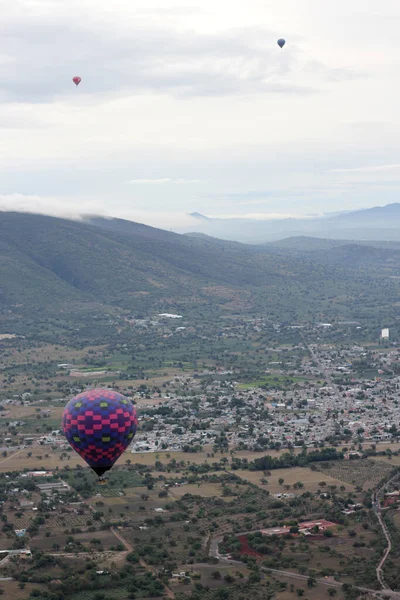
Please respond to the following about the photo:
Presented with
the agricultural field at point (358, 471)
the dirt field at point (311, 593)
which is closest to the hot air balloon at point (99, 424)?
the dirt field at point (311, 593)

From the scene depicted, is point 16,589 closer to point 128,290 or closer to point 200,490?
point 200,490

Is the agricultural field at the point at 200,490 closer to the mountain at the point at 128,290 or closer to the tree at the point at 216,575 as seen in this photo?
the tree at the point at 216,575

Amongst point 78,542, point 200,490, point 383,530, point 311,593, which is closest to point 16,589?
point 78,542

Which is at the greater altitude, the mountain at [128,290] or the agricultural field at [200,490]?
the mountain at [128,290]

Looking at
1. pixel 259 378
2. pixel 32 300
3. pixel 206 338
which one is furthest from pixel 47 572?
pixel 32 300

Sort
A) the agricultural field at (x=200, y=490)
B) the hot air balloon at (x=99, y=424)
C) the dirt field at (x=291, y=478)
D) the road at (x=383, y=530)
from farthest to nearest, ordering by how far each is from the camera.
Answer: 1. the dirt field at (x=291, y=478)
2. the agricultural field at (x=200, y=490)
3. the hot air balloon at (x=99, y=424)
4. the road at (x=383, y=530)

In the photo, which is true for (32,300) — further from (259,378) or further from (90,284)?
(259,378)

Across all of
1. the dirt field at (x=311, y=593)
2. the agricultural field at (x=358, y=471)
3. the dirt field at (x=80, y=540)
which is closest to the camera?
the dirt field at (x=311, y=593)
